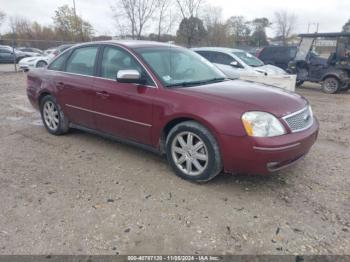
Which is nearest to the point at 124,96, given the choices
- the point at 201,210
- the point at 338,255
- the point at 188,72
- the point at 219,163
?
the point at 188,72

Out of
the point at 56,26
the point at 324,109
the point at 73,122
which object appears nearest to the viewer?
the point at 73,122

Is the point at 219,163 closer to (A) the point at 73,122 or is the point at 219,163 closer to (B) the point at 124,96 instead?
(B) the point at 124,96

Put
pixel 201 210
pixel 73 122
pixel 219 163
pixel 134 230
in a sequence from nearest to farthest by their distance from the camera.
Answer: pixel 134 230, pixel 201 210, pixel 219 163, pixel 73 122

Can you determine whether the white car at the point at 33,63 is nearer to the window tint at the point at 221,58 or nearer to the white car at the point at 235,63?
the white car at the point at 235,63

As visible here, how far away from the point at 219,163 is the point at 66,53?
3348mm

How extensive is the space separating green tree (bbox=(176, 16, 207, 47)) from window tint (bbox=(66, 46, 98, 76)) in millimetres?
22260

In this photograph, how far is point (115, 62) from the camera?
428cm

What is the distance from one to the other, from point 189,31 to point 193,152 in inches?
976

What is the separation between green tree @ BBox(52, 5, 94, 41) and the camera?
3994 centimetres

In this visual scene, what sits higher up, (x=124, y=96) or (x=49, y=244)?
(x=124, y=96)

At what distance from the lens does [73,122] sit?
500cm

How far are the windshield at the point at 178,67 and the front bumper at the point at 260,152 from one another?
1091 millimetres

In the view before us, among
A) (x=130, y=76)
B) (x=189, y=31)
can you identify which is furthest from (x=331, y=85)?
(x=189, y=31)

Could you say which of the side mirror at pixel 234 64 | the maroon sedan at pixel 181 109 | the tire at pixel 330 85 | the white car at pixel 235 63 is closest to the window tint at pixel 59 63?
the maroon sedan at pixel 181 109
